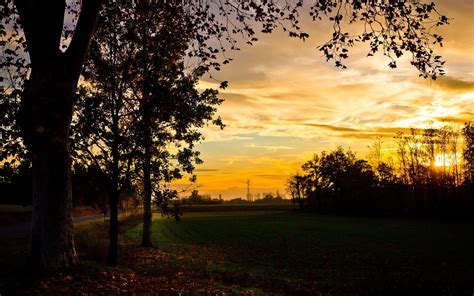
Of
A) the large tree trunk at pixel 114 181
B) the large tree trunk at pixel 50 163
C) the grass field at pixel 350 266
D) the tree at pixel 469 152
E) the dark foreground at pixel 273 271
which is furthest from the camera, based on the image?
the tree at pixel 469 152

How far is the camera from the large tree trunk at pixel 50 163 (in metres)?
9.94

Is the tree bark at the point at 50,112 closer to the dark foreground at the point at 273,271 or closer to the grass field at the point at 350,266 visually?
the dark foreground at the point at 273,271

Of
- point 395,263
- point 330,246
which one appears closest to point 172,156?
point 395,263

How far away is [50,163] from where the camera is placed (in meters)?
10.1

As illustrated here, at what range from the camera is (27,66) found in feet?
37.0

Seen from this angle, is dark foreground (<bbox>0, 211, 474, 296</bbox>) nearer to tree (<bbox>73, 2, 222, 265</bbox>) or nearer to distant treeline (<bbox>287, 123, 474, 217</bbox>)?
tree (<bbox>73, 2, 222, 265</bbox>)

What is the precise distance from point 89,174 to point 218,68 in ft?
27.3

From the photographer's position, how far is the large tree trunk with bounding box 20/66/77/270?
9938mm

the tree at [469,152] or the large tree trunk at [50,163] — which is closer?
the large tree trunk at [50,163]

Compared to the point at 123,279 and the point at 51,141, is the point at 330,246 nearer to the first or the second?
the point at 123,279

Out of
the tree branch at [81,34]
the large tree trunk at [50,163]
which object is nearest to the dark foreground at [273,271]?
the large tree trunk at [50,163]

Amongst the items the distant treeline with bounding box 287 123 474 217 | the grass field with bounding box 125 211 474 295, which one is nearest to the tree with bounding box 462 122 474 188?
the distant treeline with bounding box 287 123 474 217

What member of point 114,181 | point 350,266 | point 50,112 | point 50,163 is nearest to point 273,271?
point 350,266

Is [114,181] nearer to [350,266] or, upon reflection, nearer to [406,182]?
[350,266]
